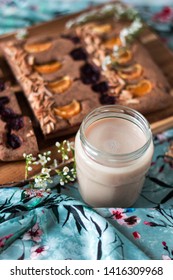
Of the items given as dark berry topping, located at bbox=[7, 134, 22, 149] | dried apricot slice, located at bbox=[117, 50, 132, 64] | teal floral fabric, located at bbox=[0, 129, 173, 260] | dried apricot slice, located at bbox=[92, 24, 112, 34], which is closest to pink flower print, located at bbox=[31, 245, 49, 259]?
teal floral fabric, located at bbox=[0, 129, 173, 260]

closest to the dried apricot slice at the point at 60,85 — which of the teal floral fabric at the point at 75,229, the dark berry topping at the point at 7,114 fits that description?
the dark berry topping at the point at 7,114

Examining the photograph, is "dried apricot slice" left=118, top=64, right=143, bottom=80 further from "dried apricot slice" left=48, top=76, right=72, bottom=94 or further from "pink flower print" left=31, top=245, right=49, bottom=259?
"pink flower print" left=31, top=245, right=49, bottom=259

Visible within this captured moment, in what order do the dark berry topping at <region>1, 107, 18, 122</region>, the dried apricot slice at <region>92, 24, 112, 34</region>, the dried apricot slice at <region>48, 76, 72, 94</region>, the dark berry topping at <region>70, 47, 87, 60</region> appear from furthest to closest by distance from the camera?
the dried apricot slice at <region>92, 24, 112, 34</region>
the dark berry topping at <region>70, 47, 87, 60</region>
the dried apricot slice at <region>48, 76, 72, 94</region>
the dark berry topping at <region>1, 107, 18, 122</region>

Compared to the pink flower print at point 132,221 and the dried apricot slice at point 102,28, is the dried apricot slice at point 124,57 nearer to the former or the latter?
the dried apricot slice at point 102,28

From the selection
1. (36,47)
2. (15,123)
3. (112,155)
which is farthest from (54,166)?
(36,47)

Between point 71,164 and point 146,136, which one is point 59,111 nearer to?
point 71,164

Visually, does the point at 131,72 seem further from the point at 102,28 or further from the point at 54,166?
the point at 54,166
